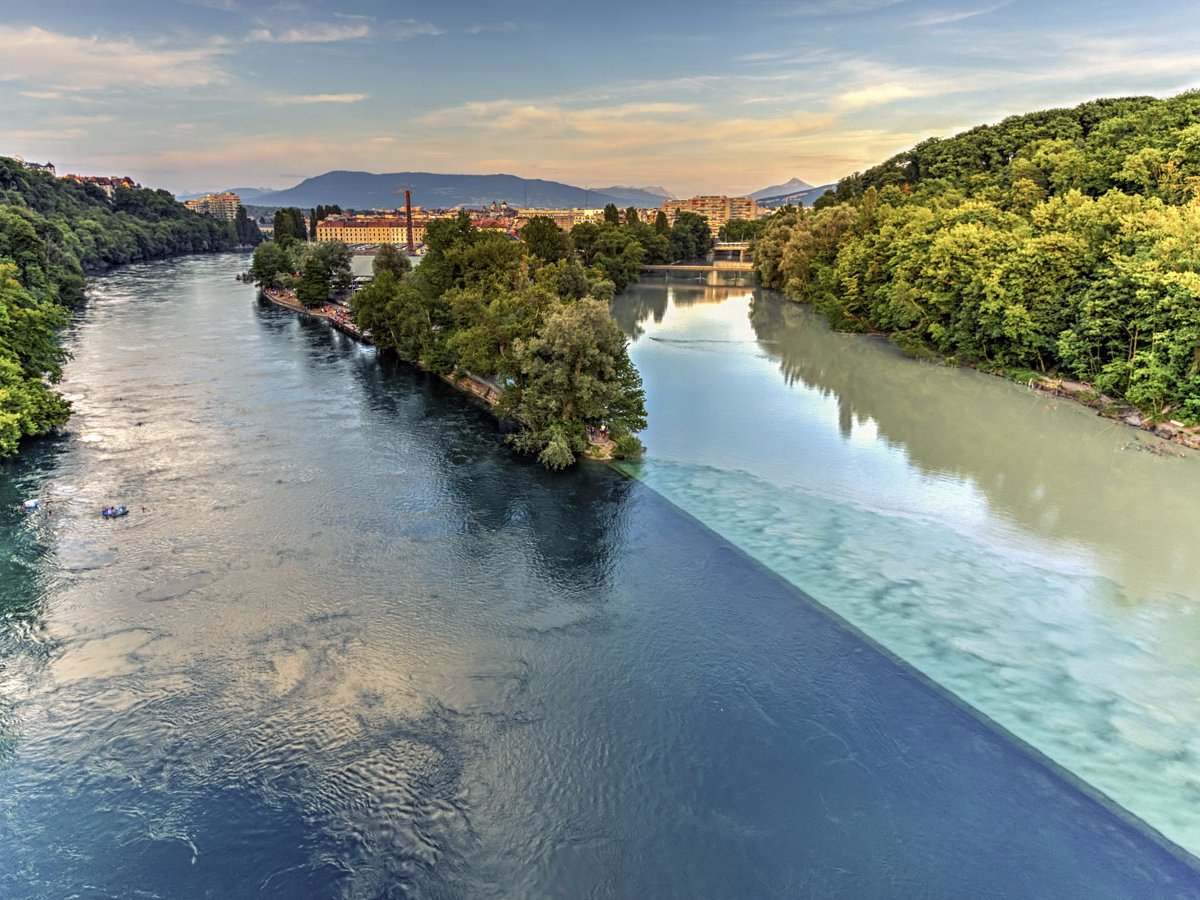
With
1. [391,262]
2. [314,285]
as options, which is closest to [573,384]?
[391,262]

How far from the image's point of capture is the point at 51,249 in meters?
56.5

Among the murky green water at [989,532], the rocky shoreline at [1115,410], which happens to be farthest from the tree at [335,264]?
the rocky shoreline at [1115,410]

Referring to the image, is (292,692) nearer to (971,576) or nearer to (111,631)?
(111,631)

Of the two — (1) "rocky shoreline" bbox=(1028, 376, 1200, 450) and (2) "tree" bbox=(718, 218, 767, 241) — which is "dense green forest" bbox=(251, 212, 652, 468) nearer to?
(1) "rocky shoreline" bbox=(1028, 376, 1200, 450)

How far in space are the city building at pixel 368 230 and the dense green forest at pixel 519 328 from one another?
11000 cm

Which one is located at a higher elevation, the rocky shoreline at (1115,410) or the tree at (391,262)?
the tree at (391,262)

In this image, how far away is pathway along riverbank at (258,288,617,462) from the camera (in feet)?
87.1

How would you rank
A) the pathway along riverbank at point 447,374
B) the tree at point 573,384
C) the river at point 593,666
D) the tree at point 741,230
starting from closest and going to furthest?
the river at point 593,666 → the tree at point 573,384 → the pathway along riverbank at point 447,374 → the tree at point 741,230

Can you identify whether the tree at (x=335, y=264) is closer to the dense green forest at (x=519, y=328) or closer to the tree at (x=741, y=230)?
the dense green forest at (x=519, y=328)

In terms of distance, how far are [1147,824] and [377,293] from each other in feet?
141

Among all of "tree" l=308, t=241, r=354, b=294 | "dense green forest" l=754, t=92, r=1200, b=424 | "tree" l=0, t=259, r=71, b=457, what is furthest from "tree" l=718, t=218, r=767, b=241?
"tree" l=0, t=259, r=71, b=457

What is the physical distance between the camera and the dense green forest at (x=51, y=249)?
2531 centimetres

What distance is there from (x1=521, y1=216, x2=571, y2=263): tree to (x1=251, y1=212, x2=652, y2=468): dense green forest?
0.30ft

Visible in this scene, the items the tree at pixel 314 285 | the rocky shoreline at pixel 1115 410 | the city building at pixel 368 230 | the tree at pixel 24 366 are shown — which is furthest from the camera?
the city building at pixel 368 230
